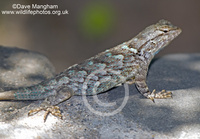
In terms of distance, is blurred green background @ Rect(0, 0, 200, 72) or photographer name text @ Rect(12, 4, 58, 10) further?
blurred green background @ Rect(0, 0, 200, 72)

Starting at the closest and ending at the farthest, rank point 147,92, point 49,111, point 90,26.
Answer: point 49,111 → point 147,92 → point 90,26

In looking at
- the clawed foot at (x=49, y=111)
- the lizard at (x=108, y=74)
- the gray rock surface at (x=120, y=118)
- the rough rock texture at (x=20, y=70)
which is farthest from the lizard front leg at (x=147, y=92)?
the rough rock texture at (x=20, y=70)

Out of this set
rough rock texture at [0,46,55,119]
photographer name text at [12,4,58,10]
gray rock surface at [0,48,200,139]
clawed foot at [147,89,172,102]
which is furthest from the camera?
photographer name text at [12,4,58,10]

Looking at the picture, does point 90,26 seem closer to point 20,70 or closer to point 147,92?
point 20,70

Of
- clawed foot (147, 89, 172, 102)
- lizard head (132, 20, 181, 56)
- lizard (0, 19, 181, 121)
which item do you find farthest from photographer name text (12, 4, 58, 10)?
clawed foot (147, 89, 172, 102)

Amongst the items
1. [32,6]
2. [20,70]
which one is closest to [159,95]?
[20,70]

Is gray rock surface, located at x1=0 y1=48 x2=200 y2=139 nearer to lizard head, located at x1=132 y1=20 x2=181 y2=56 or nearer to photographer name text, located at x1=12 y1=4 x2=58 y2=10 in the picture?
lizard head, located at x1=132 y1=20 x2=181 y2=56

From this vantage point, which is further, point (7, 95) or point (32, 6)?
point (32, 6)
